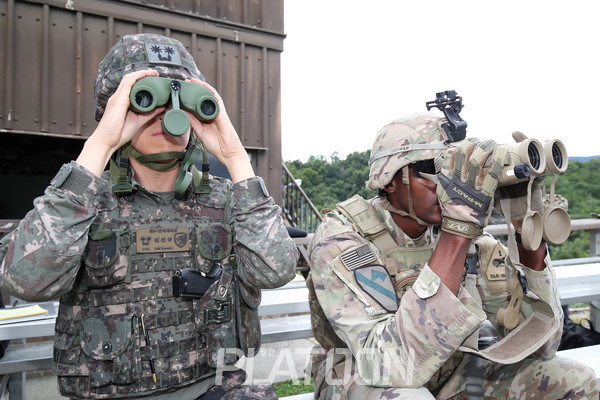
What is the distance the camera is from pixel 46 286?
1.37 m

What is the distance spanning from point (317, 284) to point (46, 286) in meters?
0.89

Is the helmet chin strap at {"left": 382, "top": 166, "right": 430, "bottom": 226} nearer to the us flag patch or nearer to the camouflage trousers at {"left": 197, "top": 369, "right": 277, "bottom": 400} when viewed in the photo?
the us flag patch

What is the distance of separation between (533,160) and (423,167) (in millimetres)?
412

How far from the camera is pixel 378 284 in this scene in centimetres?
161

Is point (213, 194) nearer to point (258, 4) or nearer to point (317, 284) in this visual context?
point (317, 284)

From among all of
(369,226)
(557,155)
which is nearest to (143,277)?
(369,226)

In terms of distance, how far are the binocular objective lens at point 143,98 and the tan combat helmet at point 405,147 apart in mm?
911

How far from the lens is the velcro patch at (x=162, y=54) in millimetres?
1749

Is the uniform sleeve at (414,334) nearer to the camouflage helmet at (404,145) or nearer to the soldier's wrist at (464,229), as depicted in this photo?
the soldier's wrist at (464,229)

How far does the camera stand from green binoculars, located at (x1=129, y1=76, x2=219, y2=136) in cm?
146

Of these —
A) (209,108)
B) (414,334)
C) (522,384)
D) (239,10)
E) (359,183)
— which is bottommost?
(522,384)

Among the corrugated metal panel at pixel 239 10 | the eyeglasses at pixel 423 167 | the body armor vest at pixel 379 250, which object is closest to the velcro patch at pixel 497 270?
the body armor vest at pixel 379 250

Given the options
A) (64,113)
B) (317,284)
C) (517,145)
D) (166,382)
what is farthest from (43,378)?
(517,145)

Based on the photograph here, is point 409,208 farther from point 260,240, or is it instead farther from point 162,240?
point 162,240
